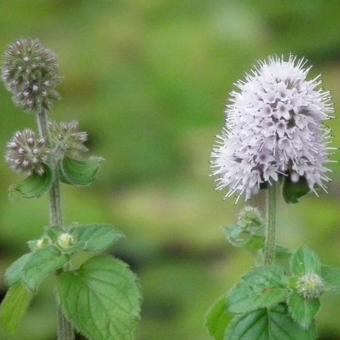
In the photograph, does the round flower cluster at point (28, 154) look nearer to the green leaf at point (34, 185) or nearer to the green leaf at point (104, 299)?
the green leaf at point (34, 185)

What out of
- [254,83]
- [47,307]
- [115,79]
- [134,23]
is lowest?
[47,307]

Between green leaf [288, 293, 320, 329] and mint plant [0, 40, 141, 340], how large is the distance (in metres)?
→ 0.30

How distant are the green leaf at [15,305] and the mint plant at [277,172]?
41 cm

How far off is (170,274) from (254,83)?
2181 mm

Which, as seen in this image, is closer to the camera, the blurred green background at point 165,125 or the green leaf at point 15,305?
the green leaf at point 15,305

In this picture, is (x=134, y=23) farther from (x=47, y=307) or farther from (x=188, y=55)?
(x=47, y=307)

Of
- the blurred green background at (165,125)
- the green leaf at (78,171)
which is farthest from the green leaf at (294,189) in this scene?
the blurred green background at (165,125)

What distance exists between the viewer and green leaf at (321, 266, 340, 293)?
77.3 inches

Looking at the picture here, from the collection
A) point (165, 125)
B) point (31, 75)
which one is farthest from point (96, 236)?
point (165, 125)

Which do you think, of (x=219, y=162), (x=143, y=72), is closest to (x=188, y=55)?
Result: (x=143, y=72)

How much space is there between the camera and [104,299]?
2.14 meters

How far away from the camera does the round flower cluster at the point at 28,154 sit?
2092 mm

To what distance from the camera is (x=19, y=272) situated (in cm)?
213

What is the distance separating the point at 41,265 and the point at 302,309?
46 cm
